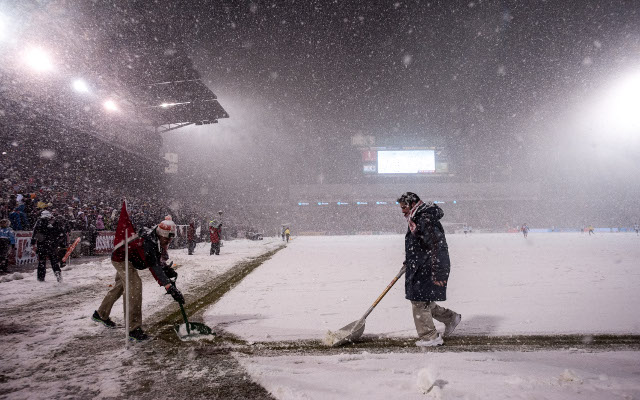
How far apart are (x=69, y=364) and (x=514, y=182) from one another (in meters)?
63.3

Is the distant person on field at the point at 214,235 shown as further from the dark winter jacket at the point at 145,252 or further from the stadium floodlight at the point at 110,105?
the stadium floodlight at the point at 110,105

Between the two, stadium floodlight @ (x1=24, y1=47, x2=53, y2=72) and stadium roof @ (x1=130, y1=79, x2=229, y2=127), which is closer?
stadium floodlight @ (x1=24, y1=47, x2=53, y2=72)

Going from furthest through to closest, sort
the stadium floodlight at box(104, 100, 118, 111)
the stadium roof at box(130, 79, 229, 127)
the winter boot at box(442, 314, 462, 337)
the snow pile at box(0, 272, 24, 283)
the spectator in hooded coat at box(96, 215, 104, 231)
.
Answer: the stadium floodlight at box(104, 100, 118, 111), the stadium roof at box(130, 79, 229, 127), the spectator in hooded coat at box(96, 215, 104, 231), the snow pile at box(0, 272, 24, 283), the winter boot at box(442, 314, 462, 337)

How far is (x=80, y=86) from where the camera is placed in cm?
1906

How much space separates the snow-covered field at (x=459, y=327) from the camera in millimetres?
2641

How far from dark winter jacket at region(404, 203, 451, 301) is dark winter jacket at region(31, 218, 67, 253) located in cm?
833

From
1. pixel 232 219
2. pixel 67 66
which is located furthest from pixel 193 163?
pixel 67 66

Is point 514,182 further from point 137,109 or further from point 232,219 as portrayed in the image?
point 137,109

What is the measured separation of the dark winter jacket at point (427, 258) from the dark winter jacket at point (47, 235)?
8.33 m

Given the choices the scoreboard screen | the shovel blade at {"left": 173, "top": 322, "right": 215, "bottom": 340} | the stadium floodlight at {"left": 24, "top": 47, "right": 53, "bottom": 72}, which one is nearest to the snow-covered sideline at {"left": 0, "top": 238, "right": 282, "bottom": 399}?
the shovel blade at {"left": 173, "top": 322, "right": 215, "bottom": 340}

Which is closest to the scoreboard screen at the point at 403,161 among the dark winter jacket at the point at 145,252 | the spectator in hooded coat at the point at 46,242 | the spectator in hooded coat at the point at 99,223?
the spectator in hooded coat at the point at 99,223

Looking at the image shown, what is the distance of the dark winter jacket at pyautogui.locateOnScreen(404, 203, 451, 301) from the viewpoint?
3570 mm

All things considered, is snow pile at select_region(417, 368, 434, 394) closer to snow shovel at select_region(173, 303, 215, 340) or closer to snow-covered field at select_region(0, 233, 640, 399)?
snow-covered field at select_region(0, 233, 640, 399)

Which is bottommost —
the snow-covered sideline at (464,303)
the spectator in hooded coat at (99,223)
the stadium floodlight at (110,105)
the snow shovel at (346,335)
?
the snow-covered sideline at (464,303)
